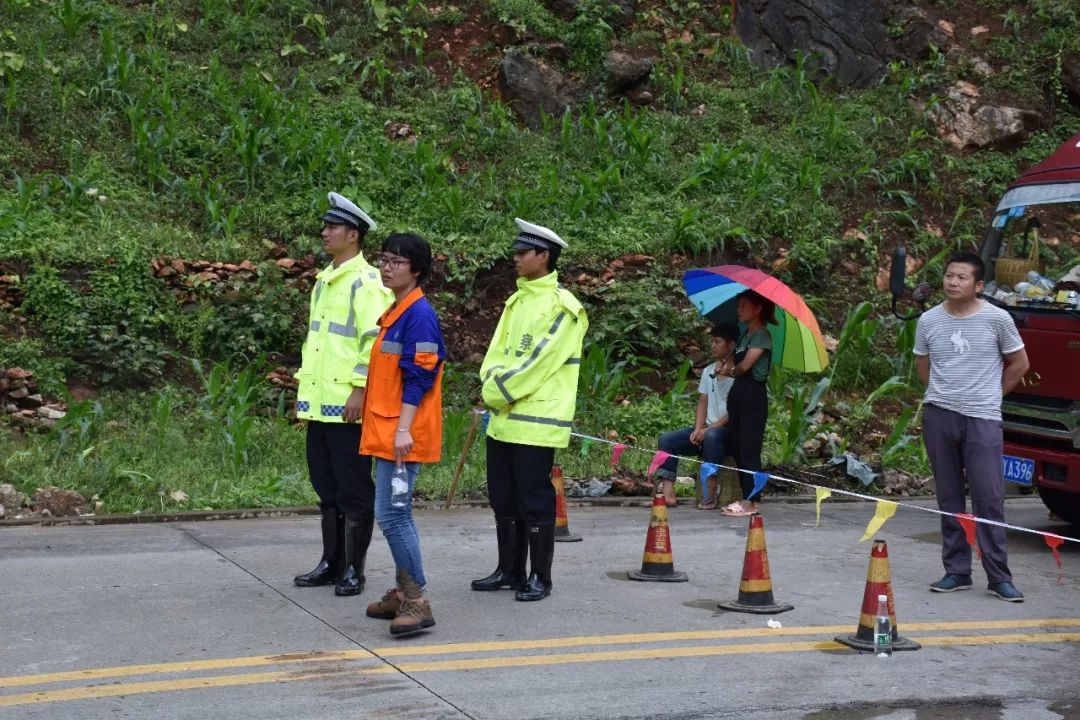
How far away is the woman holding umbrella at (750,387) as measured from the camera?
35.7ft

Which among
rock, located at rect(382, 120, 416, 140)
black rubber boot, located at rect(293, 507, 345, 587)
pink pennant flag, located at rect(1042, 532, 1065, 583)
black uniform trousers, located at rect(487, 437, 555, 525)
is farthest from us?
rock, located at rect(382, 120, 416, 140)

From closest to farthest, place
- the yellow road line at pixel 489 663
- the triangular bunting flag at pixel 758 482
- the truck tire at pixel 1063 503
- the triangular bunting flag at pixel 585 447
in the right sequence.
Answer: the yellow road line at pixel 489 663 < the triangular bunting flag at pixel 758 482 < the truck tire at pixel 1063 503 < the triangular bunting flag at pixel 585 447

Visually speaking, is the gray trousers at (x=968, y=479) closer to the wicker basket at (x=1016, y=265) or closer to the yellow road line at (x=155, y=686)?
the wicker basket at (x=1016, y=265)

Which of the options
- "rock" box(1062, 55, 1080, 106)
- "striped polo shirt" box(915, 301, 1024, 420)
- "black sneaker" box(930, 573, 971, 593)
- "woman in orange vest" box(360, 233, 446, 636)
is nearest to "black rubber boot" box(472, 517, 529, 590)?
"woman in orange vest" box(360, 233, 446, 636)

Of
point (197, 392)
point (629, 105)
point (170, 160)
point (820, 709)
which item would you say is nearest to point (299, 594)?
point (820, 709)

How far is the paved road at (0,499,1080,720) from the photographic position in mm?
5836

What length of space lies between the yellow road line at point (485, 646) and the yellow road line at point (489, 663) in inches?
6.2

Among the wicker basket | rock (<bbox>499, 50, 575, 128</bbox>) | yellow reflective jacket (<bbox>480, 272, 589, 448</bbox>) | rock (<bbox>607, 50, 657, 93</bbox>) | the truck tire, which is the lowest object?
the truck tire

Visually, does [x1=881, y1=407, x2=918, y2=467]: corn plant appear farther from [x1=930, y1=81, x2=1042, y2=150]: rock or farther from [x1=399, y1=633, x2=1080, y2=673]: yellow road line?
[x1=930, y1=81, x2=1042, y2=150]: rock

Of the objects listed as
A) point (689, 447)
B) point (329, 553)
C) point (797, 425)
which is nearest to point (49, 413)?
point (329, 553)

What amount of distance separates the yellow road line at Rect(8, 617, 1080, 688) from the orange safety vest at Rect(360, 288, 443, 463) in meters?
0.94

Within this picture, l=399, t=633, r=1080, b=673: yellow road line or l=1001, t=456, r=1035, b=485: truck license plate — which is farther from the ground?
l=1001, t=456, r=1035, b=485: truck license plate

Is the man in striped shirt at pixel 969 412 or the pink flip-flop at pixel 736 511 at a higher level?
the man in striped shirt at pixel 969 412

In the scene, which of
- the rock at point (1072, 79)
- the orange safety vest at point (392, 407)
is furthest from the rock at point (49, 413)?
the rock at point (1072, 79)
